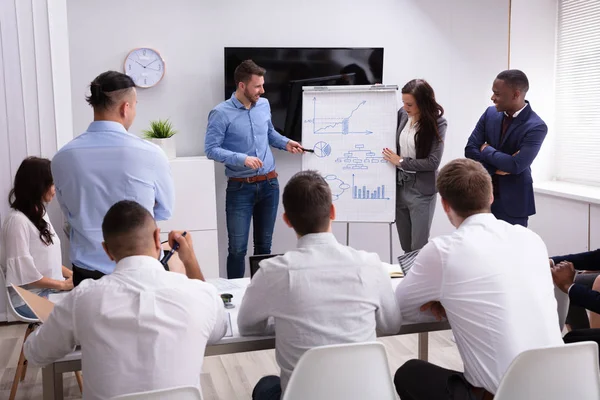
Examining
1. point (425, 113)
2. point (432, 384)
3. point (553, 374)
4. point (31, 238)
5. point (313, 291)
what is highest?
point (425, 113)

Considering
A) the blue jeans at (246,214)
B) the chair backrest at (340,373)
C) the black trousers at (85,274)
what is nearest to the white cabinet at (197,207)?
the blue jeans at (246,214)

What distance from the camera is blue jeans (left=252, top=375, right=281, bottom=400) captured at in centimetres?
237

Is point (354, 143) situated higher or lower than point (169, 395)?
higher

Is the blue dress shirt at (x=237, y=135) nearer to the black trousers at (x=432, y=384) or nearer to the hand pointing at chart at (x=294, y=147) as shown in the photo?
the hand pointing at chart at (x=294, y=147)

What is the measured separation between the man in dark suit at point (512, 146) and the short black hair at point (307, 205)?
2511 mm

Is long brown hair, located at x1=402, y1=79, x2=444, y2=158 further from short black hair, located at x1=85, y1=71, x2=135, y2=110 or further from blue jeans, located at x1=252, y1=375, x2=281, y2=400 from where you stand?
blue jeans, located at x1=252, y1=375, x2=281, y2=400

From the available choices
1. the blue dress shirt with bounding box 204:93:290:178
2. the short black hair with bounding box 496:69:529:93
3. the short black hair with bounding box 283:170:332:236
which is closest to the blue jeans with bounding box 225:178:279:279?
the blue dress shirt with bounding box 204:93:290:178

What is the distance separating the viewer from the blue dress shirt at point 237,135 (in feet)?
16.3

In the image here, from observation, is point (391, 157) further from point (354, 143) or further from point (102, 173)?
point (102, 173)

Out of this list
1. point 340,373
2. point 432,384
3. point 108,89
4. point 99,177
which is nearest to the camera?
point 340,373

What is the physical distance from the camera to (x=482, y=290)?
7.16 ft

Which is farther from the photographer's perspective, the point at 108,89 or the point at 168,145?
the point at 168,145

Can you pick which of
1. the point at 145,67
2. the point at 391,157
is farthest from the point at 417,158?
the point at 145,67

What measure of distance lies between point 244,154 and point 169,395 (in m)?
3.33
